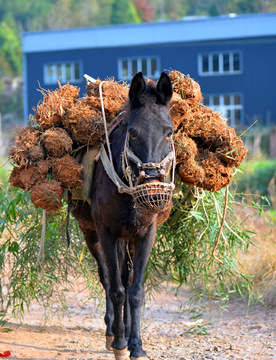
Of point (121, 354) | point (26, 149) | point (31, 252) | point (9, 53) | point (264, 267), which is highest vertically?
point (9, 53)

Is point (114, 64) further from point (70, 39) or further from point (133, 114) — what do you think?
point (133, 114)

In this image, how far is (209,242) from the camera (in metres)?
4.90

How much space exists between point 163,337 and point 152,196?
8.74 ft

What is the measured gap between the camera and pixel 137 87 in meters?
3.40

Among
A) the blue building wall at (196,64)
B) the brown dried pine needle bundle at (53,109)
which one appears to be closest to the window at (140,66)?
the blue building wall at (196,64)

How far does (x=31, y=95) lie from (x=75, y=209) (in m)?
28.0

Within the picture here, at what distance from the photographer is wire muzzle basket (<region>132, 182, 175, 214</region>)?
3131 millimetres

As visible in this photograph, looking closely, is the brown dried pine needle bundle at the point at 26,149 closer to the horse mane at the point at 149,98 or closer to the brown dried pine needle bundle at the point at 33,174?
the brown dried pine needle bundle at the point at 33,174

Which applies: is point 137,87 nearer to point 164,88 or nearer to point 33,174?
point 164,88

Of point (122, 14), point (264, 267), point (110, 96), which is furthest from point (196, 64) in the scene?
point (122, 14)

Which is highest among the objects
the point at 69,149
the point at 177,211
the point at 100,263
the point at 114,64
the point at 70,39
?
the point at 70,39

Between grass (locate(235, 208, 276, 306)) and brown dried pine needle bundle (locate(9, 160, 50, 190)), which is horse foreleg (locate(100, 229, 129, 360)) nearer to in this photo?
brown dried pine needle bundle (locate(9, 160, 50, 190))

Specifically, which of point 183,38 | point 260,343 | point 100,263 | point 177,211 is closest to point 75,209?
point 100,263

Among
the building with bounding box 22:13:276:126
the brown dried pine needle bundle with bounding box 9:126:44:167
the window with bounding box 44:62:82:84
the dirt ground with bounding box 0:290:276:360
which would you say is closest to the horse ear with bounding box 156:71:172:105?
the brown dried pine needle bundle with bounding box 9:126:44:167
